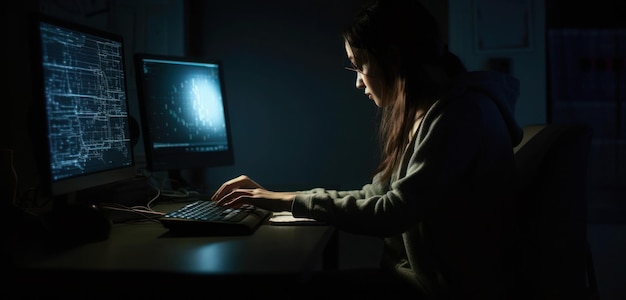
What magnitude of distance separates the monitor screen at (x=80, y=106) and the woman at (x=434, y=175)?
1.03 feet

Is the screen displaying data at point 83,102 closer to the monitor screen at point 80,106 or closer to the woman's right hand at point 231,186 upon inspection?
the monitor screen at point 80,106

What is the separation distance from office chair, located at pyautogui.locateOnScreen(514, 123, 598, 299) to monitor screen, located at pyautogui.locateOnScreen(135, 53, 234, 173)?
1129mm

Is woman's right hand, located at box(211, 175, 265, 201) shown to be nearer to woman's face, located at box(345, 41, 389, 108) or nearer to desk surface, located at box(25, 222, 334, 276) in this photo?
desk surface, located at box(25, 222, 334, 276)

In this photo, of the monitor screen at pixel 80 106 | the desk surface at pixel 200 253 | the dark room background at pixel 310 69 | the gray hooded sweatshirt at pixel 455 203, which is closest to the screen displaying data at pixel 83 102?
the monitor screen at pixel 80 106

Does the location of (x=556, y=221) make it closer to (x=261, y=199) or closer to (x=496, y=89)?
(x=496, y=89)

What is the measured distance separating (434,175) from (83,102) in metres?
0.76

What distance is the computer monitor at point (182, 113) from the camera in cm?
182

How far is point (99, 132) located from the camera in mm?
1363

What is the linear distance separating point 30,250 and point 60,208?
0.09 metres

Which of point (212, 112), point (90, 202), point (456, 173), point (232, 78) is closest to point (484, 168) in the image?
point (456, 173)

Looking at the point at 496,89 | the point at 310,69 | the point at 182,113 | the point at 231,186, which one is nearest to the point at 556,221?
the point at 496,89

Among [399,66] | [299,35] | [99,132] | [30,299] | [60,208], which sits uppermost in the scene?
[299,35]

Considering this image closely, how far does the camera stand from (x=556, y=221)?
1104mm

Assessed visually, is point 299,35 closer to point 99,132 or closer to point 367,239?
point 367,239
